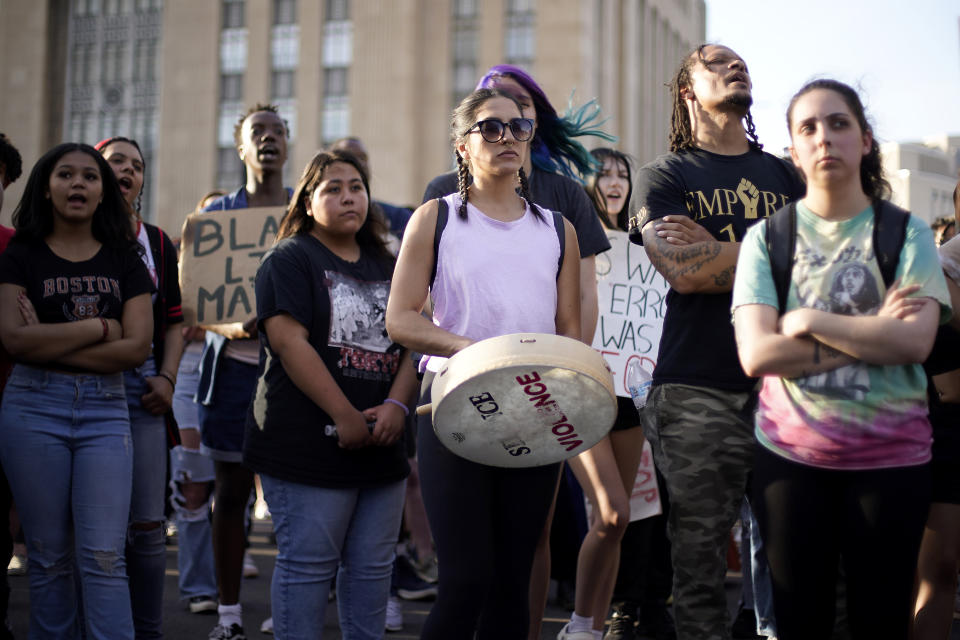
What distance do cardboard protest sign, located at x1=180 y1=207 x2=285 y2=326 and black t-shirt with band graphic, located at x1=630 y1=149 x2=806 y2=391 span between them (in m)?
2.51

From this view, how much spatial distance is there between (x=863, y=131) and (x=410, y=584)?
14.5 feet

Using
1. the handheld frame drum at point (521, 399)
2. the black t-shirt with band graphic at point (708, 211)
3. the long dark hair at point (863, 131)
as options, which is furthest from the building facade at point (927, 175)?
the handheld frame drum at point (521, 399)

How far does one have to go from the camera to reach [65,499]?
13.7 feet

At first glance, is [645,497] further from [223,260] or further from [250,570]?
[250,570]

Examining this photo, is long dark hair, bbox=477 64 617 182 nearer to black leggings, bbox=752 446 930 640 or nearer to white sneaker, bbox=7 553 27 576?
black leggings, bbox=752 446 930 640

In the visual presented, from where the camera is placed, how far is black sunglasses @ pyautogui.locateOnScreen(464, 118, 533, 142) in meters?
3.66

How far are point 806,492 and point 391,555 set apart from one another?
1910mm

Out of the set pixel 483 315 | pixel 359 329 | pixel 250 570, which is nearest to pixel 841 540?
pixel 483 315

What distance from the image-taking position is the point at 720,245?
3537 millimetres

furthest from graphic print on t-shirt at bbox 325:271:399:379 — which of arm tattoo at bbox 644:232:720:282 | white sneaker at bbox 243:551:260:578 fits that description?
white sneaker at bbox 243:551:260:578

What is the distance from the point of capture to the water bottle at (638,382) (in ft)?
13.8

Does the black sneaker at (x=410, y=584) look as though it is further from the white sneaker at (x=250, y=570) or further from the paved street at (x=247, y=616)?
the white sneaker at (x=250, y=570)

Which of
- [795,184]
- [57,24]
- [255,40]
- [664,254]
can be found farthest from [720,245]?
[57,24]

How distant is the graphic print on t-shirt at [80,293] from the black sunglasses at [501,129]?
1817 millimetres
